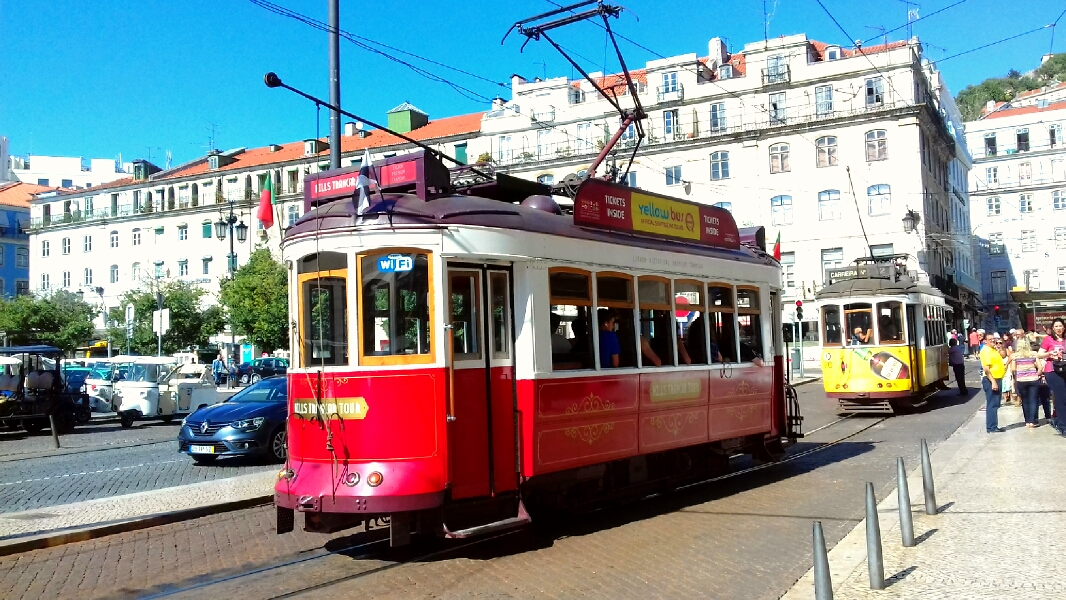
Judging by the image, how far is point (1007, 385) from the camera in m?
20.9

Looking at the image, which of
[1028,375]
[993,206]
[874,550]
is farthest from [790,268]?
[874,550]

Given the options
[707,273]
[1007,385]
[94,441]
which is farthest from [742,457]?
[94,441]

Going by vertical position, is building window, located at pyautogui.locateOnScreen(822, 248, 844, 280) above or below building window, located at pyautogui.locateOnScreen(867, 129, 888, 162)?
below

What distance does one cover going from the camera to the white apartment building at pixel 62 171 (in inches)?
3844

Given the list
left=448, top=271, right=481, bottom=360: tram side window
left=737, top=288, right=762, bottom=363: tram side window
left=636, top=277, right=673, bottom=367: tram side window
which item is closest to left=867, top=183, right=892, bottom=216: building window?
left=737, top=288, right=762, bottom=363: tram side window

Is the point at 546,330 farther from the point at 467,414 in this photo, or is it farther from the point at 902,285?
the point at 902,285

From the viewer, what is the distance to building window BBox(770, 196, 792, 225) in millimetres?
51062

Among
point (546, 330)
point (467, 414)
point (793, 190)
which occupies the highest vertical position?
point (793, 190)

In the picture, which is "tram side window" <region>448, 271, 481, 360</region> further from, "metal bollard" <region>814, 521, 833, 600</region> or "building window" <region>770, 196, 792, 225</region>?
"building window" <region>770, 196, 792, 225</region>

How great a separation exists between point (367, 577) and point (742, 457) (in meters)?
8.28

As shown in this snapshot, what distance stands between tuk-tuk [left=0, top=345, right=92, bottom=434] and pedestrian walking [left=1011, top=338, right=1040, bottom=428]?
19.8 m

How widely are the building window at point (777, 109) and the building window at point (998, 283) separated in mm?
33342

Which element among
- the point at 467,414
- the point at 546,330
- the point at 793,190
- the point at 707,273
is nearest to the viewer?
the point at 467,414

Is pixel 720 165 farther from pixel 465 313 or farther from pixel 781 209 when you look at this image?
pixel 465 313
